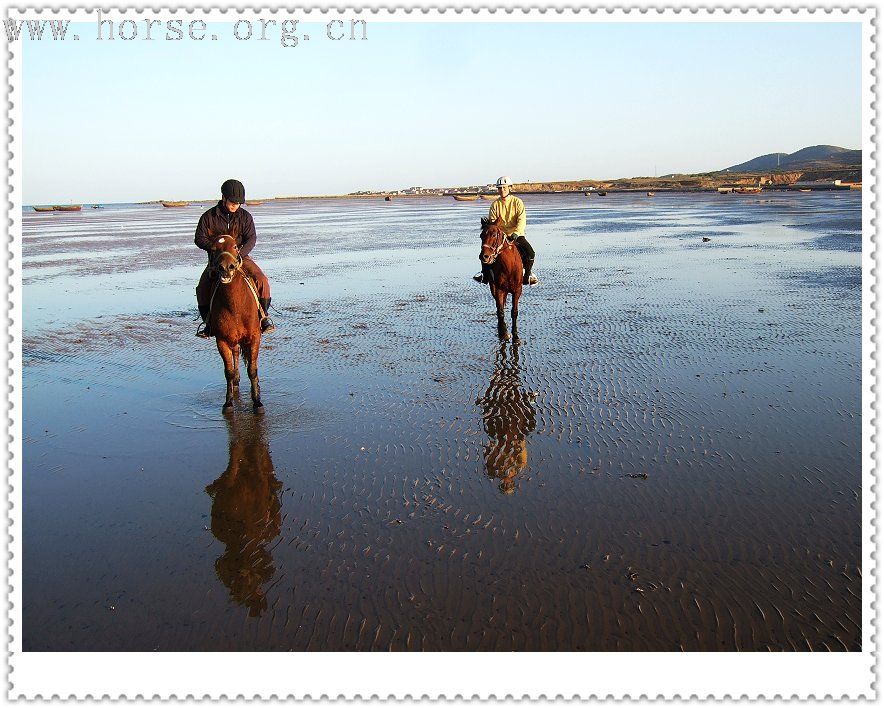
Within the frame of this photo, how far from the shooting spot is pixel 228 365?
886cm

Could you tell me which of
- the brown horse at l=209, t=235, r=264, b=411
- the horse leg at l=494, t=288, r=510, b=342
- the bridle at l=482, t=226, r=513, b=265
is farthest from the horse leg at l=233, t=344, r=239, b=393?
the bridle at l=482, t=226, r=513, b=265

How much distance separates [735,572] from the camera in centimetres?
500

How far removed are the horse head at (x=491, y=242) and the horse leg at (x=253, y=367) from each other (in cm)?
509

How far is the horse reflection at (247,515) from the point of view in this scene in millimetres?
5105

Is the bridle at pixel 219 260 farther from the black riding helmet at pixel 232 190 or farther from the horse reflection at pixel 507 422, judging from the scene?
the horse reflection at pixel 507 422

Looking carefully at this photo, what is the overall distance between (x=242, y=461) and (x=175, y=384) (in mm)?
3498

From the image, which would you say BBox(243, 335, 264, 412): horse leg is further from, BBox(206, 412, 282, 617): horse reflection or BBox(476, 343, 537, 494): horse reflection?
BBox(476, 343, 537, 494): horse reflection

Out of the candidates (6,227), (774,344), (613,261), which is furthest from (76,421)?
(613,261)

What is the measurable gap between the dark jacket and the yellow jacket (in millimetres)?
5770

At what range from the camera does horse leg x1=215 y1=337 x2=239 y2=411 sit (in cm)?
881

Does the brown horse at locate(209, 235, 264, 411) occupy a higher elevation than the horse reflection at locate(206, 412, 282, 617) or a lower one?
higher

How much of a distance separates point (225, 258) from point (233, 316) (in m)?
0.89

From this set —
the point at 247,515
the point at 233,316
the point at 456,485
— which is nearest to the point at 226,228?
the point at 233,316

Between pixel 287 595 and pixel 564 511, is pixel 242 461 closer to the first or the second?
pixel 287 595
